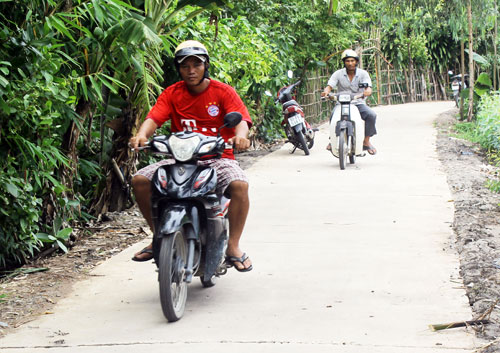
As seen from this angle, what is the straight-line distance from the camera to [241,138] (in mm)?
5207

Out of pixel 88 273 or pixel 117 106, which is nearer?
pixel 88 273

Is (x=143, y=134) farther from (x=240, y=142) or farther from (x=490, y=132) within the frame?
(x=490, y=132)

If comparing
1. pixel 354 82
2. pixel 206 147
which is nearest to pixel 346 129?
pixel 354 82

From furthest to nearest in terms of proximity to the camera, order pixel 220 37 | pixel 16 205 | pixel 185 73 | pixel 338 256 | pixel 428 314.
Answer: pixel 220 37
pixel 338 256
pixel 16 205
pixel 185 73
pixel 428 314

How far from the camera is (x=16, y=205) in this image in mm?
5867

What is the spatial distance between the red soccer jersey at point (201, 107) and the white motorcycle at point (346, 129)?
19.9 feet

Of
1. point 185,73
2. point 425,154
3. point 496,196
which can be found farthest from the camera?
point 425,154

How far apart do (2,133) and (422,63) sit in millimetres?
33099

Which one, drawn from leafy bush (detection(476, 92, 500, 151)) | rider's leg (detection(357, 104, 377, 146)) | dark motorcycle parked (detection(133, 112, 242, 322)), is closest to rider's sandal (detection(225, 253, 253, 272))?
dark motorcycle parked (detection(133, 112, 242, 322))

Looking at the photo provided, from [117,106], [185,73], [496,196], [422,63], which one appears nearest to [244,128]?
[185,73]

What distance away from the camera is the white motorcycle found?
11508mm

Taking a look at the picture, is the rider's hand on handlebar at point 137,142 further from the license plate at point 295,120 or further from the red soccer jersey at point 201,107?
the license plate at point 295,120

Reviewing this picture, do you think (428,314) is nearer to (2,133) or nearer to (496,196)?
(2,133)

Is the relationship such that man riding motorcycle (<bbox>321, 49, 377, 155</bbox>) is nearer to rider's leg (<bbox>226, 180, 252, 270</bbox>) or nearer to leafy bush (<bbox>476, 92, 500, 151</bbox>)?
leafy bush (<bbox>476, 92, 500, 151</bbox>)
